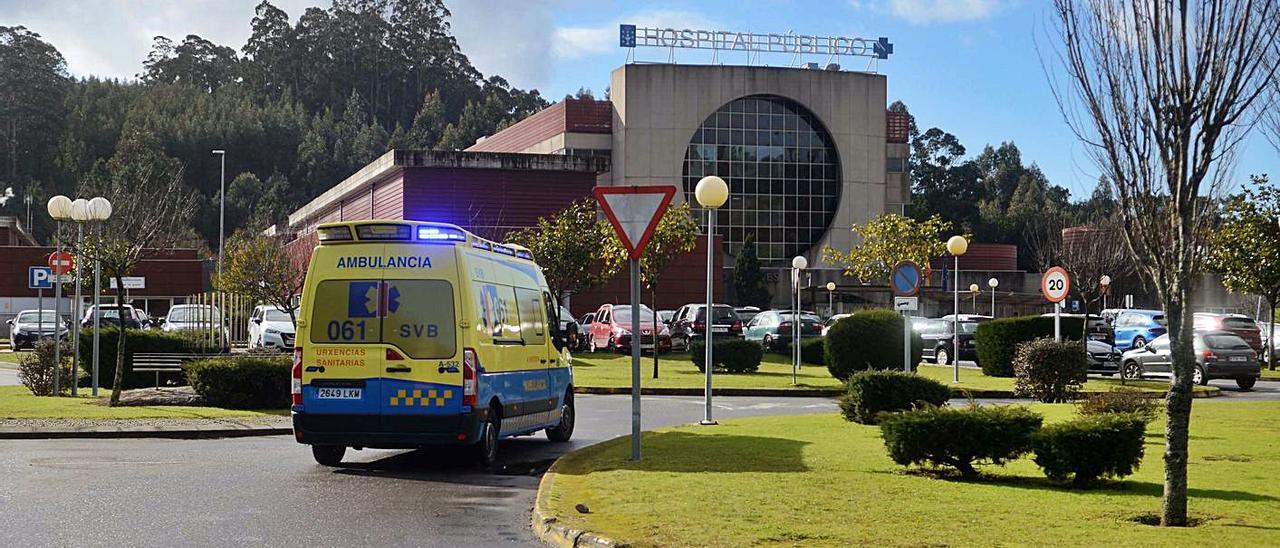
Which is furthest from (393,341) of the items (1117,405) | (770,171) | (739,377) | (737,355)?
(770,171)

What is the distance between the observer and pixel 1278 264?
136 feet

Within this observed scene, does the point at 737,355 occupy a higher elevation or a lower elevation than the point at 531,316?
lower

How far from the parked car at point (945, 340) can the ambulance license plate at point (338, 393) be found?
29.2 m


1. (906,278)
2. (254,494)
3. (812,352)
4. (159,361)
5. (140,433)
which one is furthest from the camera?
(812,352)

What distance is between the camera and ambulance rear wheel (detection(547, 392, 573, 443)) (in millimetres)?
16547

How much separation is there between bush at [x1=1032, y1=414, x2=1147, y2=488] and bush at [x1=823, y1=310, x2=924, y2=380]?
17327 mm

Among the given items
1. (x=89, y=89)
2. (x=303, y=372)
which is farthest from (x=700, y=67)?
(x=89, y=89)

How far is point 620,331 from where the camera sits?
41.6 m

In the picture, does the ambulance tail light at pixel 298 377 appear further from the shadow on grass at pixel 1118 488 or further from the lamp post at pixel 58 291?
the lamp post at pixel 58 291

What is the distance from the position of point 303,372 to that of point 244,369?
313 inches

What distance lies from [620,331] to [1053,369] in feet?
66.3

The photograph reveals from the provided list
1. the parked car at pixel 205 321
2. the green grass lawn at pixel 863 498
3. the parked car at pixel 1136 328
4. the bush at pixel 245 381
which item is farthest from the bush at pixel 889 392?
the parked car at pixel 1136 328

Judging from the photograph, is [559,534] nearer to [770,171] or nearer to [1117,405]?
[1117,405]

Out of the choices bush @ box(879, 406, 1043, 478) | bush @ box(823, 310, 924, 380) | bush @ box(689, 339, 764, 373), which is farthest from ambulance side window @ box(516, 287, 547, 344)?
bush @ box(689, 339, 764, 373)
